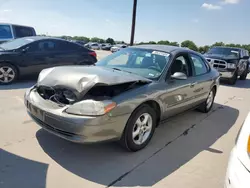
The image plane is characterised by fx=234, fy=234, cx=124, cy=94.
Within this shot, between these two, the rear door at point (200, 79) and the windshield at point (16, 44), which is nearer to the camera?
the rear door at point (200, 79)

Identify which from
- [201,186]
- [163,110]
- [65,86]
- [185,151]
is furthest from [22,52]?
[201,186]

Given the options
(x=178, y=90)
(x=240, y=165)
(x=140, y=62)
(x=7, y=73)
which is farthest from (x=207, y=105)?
(x=7, y=73)

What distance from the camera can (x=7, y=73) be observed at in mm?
6559

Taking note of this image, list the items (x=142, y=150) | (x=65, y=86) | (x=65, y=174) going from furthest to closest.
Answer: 1. (x=142, y=150)
2. (x=65, y=86)
3. (x=65, y=174)

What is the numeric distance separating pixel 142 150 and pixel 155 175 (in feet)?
1.98

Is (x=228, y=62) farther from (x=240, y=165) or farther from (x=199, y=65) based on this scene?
(x=240, y=165)

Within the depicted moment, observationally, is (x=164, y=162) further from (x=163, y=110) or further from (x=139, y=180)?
(x=163, y=110)

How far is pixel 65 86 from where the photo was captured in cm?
302

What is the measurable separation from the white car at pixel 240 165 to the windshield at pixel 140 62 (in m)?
1.75

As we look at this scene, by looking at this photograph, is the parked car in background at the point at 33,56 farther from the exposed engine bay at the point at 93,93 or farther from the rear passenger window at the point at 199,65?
the rear passenger window at the point at 199,65

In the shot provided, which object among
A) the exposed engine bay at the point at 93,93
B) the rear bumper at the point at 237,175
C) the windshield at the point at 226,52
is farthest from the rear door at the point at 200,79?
the windshield at the point at 226,52

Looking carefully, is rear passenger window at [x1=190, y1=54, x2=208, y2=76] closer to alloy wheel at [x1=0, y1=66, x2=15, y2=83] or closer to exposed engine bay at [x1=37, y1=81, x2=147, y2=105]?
exposed engine bay at [x1=37, y1=81, x2=147, y2=105]

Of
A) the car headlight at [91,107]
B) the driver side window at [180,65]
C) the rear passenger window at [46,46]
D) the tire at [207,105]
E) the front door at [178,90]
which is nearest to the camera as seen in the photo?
the car headlight at [91,107]

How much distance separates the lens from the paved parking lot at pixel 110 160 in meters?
2.61
